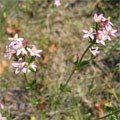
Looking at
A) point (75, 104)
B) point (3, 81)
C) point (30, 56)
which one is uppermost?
point (30, 56)

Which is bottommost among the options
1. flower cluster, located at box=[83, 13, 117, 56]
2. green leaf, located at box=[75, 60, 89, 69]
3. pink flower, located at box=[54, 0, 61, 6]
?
green leaf, located at box=[75, 60, 89, 69]

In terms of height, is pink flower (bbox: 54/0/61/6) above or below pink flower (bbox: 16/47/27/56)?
above

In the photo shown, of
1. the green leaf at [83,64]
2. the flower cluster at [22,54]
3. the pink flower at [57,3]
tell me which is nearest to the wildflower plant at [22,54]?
the flower cluster at [22,54]

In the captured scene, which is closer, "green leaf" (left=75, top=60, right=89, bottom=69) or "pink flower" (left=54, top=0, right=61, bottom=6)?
"green leaf" (left=75, top=60, right=89, bottom=69)

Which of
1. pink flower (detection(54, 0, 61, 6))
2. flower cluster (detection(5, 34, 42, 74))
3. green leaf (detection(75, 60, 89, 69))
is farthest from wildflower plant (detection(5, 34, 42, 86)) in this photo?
pink flower (detection(54, 0, 61, 6))

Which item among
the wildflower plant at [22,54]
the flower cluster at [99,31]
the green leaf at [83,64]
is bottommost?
the green leaf at [83,64]

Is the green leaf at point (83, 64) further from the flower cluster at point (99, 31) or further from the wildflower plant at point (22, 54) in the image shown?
the wildflower plant at point (22, 54)

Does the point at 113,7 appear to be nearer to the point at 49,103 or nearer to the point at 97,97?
the point at 97,97

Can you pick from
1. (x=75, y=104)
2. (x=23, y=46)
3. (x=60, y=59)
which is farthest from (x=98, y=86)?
(x=23, y=46)

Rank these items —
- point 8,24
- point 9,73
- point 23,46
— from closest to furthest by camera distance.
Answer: point 23,46
point 9,73
point 8,24

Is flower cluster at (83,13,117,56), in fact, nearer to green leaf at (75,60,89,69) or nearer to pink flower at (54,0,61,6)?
green leaf at (75,60,89,69)

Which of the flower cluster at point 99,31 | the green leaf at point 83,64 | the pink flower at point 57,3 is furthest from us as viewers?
the pink flower at point 57,3
